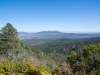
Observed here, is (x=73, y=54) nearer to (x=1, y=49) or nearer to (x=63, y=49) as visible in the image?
(x=1, y=49)

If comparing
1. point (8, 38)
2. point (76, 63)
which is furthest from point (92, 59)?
point (8, 38)

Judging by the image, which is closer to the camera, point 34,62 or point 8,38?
point 34,62

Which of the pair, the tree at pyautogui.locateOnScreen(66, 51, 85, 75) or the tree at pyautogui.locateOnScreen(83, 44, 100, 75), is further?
the tree at pyautogui.locateOnScreen(83, 44, 100, 75)

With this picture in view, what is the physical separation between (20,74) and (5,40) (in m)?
15.5

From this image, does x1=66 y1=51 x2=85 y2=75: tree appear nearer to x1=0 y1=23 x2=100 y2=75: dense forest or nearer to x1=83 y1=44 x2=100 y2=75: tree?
x1=0 y1=23 x2=100 y2=75: dense forest

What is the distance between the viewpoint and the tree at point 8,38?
3441cm

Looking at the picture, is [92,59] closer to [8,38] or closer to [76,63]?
[76,63]

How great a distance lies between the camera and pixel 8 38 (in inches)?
1362

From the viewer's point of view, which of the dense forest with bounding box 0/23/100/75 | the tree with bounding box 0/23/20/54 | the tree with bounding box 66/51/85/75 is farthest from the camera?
the tree with bounding box 0/23/20/54

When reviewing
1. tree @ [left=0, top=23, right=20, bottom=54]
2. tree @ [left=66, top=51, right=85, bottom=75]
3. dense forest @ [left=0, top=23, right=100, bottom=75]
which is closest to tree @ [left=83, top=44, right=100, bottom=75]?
dense forest @ [left=0, top=23, right=100, bottom=75]

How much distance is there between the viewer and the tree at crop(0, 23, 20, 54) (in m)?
34.4

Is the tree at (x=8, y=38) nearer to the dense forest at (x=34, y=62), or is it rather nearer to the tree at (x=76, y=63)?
the dense forest at (x=34, y=62)

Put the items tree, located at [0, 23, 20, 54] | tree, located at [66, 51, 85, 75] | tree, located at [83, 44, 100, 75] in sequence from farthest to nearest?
tree, located at [0, 23, 20, 54], tree, located at [83, 44, 100, 75], tree, located at [66, 51, 85, 75]

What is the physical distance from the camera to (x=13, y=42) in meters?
34.6
